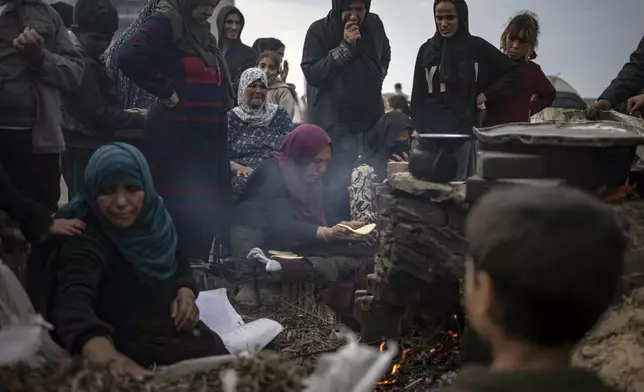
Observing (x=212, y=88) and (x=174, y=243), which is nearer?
(x=174, y=243)

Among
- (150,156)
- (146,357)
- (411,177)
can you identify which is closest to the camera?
(146,357)

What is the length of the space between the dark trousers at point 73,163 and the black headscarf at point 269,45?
7.97ft

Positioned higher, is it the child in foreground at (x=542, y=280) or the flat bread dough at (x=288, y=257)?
the child in foreground at (x=542, y=280)

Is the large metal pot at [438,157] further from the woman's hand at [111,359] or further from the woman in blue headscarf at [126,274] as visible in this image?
the woman's hand at [111,359]

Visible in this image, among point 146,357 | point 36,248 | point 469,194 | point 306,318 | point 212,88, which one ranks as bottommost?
point 306,318

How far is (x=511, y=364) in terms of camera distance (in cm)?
174

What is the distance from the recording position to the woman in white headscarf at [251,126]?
5.12m

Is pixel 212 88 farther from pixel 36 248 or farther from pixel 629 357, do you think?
pixel 629 357

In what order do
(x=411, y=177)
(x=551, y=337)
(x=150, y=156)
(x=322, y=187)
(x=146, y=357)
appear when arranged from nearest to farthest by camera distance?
(x=551, y=337), (x=146, y=357), (x=150, y=156), (x=411, y=177), (x=322, y=187)

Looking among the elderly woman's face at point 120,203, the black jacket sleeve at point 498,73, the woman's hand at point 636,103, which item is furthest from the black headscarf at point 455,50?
the elderly woman's face at point 120,203

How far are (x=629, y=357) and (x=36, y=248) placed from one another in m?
2.05

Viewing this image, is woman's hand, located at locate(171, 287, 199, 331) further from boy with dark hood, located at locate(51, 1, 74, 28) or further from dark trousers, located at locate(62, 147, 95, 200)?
boy with dark hood, located at locate(51, 1, 74, 28)

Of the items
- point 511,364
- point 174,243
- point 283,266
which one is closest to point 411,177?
point 283,266

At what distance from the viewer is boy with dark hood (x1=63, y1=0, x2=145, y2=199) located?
3656 mm
